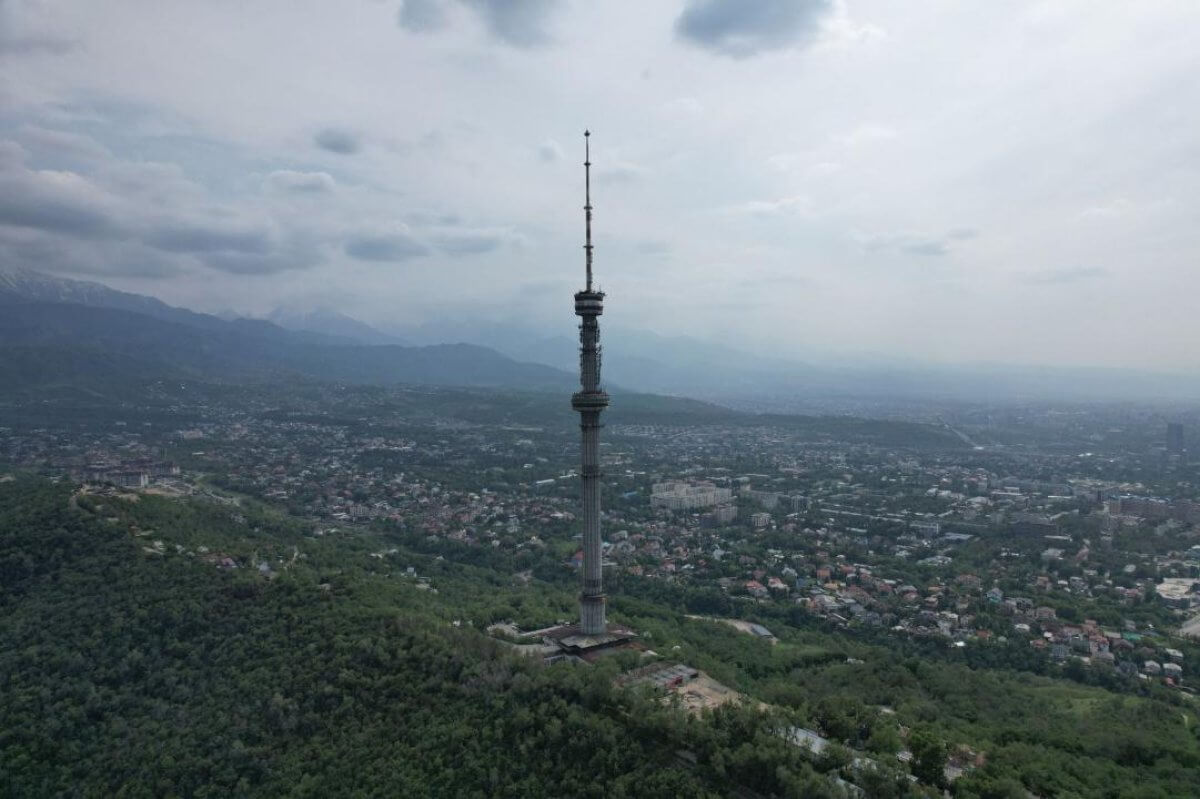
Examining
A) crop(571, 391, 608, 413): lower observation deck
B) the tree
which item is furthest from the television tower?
the tree

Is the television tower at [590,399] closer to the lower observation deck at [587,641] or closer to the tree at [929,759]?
the lower observation deck at [587,641]

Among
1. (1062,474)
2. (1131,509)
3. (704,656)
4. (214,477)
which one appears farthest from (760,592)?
(1062,474)

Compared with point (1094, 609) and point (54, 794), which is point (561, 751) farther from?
point (1094, 609)

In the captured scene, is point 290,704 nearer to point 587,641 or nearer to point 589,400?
point 587,641

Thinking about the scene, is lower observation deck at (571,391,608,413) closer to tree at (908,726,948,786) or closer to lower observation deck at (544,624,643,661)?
lower observation deck at (544,624,643,661)

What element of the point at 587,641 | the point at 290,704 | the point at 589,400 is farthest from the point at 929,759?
the point at 589,400

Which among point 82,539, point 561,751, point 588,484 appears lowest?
point 561,751

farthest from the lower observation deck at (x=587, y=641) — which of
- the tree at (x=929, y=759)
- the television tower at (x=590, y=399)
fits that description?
the tree at (x=929, y=759)

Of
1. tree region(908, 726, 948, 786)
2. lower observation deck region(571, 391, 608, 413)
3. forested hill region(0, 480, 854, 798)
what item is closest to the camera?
tree region(908, 726, 948, 786)
